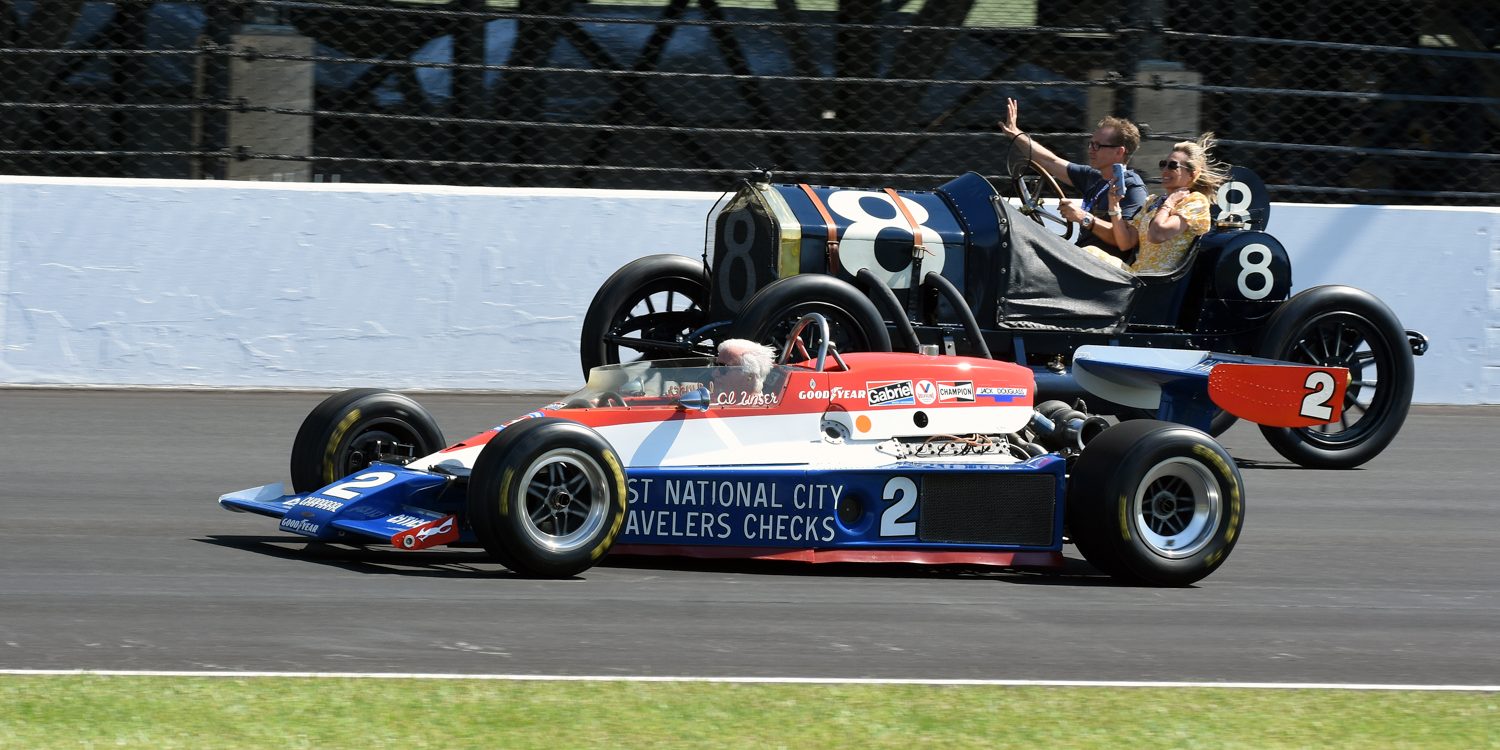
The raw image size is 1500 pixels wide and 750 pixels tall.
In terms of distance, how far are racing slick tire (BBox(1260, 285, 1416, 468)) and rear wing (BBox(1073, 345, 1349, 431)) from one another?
1.97 m

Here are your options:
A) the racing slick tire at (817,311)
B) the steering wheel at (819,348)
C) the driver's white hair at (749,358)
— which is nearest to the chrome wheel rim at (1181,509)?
the steering wheel at (819,348)

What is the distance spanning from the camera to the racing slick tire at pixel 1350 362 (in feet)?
31.3

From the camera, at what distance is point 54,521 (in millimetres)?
6961

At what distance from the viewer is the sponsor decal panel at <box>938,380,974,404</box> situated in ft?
21.6

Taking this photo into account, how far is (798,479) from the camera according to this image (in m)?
6.20

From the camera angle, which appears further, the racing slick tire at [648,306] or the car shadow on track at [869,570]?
the racing slick tire at [648,306]

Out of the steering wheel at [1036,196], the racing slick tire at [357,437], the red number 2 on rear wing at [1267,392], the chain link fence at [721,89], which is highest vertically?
the chain link fence at [721,89]

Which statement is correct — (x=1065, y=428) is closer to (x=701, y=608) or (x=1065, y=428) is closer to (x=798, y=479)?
(x=798, y=479)

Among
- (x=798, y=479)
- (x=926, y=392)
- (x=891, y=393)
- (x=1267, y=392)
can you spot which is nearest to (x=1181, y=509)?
(x=926, y=392)

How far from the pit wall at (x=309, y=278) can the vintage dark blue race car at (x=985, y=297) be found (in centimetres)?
134

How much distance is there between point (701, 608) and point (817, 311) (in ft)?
7.97

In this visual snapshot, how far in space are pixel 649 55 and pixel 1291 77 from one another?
3.99m

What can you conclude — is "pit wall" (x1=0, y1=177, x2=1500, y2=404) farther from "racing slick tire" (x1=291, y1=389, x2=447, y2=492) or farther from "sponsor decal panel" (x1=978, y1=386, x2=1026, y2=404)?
"sponsor decal panel" (x1=978, y1=386, x2=1026, y2=404)

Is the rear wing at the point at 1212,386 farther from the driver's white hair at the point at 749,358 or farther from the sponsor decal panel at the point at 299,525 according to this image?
the sponsor decal panel at the point at 299,525
